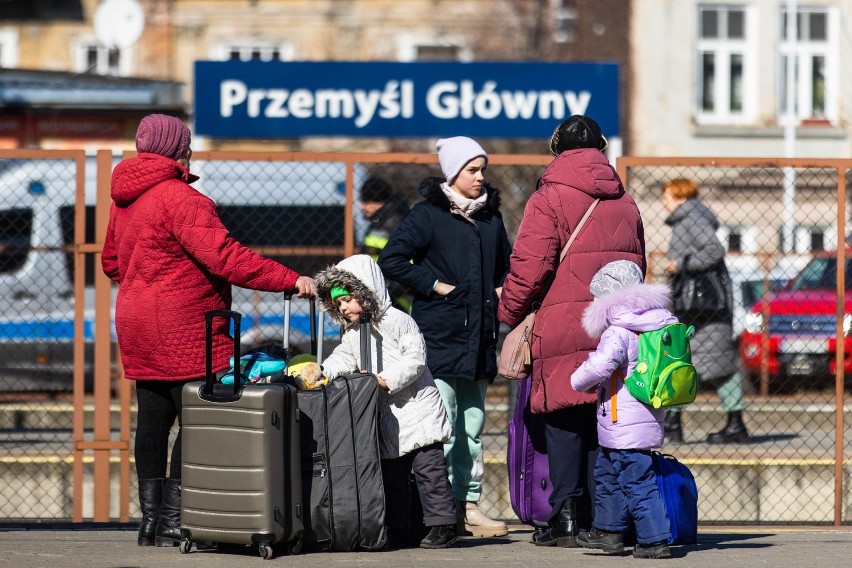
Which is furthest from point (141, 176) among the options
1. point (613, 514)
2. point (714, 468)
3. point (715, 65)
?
point (715, 65)

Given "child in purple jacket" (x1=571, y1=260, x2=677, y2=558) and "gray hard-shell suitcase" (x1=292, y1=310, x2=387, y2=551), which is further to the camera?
"gray hard-shell suitcase" (x1=292, y1=310, x2=387, y2=551)

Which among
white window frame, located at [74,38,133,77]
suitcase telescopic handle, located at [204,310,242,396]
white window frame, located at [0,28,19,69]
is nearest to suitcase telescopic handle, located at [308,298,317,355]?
suitcase telescopic handle, located at [204,310,242,396]

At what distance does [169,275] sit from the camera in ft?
20.8

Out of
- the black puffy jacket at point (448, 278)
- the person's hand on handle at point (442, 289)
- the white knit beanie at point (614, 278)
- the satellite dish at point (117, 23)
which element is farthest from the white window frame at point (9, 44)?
the white knit beanie at point (614, 278)

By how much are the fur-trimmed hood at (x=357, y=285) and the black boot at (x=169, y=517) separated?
3.34 ft

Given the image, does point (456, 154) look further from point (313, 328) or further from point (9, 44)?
point (9, 44)

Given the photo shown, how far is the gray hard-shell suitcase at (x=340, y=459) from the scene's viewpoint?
20.7 feet

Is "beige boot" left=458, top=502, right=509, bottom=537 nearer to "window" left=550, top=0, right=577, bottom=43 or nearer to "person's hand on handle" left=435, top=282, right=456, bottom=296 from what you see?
"person's hand on handle" left=435, top=282, right=456, bottom=296

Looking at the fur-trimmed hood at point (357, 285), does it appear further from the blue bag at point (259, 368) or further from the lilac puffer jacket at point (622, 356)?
the lilac puffer jacket at point (622, 356)

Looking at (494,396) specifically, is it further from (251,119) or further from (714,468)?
(251,119)

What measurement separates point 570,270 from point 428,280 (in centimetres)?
78

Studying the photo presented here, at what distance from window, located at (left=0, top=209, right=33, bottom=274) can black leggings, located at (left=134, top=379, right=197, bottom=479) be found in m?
2.66

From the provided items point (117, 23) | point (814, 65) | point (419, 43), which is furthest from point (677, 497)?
point (419, 43)

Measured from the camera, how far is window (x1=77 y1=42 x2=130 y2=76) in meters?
28.0
